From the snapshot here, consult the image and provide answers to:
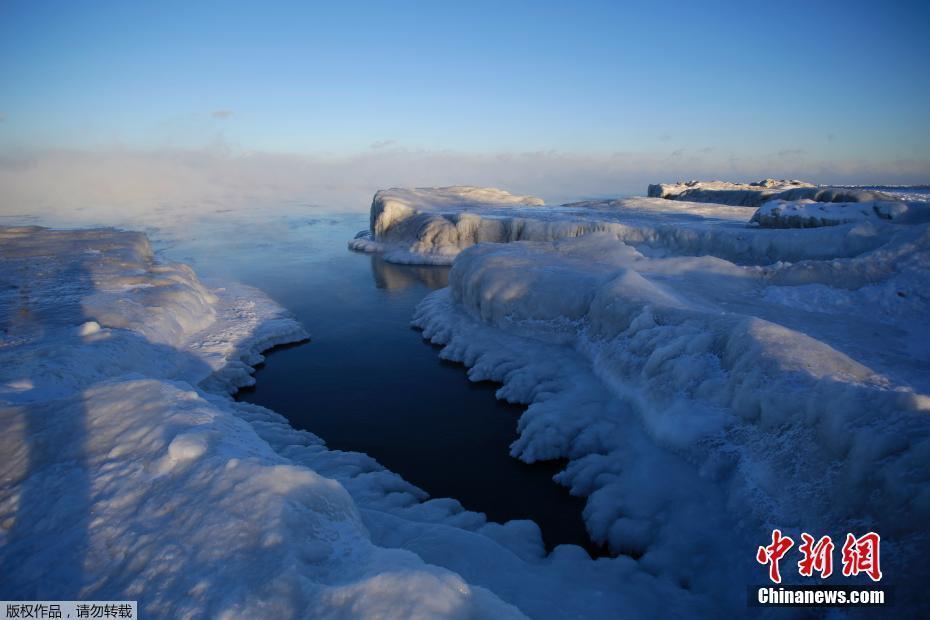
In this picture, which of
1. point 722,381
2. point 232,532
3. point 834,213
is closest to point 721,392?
point 722,381

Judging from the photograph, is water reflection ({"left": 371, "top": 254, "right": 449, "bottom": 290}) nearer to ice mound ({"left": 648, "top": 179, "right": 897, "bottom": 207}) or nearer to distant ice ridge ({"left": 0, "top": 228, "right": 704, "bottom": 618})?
distant ice ridge ({"left": 0, "top": 228, "right": 704, "bottom": 618})

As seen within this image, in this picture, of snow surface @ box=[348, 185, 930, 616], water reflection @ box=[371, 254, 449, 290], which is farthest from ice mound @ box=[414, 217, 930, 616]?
water reflection @ box=[371, 254, 449, 290]

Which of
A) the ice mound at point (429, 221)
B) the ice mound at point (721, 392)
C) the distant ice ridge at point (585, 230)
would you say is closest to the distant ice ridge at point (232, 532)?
the ice mound at point (721, 392)

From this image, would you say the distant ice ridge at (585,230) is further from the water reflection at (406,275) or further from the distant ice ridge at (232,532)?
the distant ice ridge at (232,532)

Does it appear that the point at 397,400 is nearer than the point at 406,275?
Yes

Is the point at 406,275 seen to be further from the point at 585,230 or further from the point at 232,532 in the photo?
the point at 232,532

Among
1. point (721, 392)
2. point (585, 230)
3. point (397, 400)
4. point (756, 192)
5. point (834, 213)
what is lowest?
point (397, 400)
